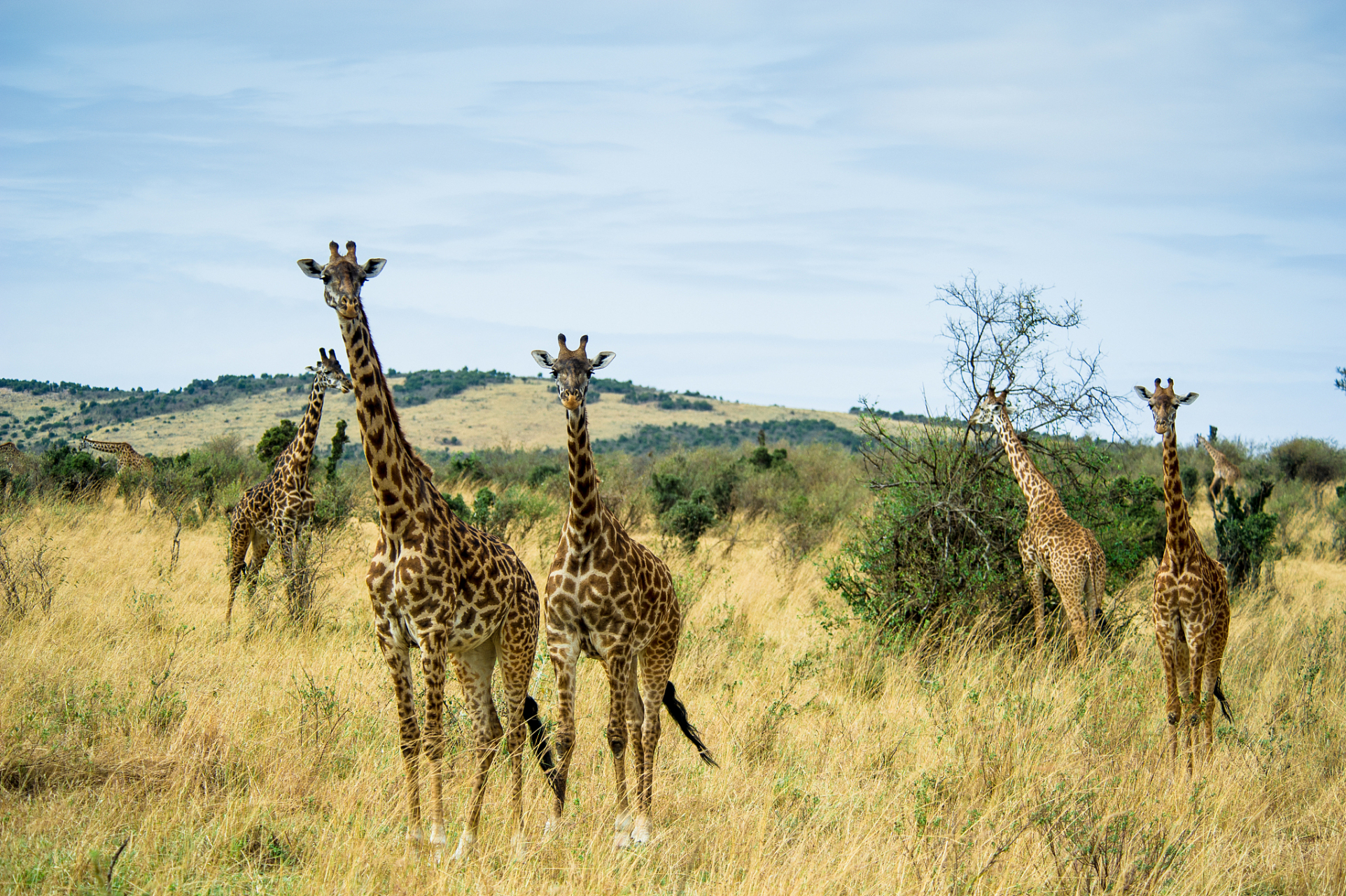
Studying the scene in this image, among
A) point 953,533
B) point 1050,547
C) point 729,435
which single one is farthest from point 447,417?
point 1050,547

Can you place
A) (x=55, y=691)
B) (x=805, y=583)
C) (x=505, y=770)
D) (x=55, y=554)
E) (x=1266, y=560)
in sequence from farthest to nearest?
(x=1266, y=560) → (x=805, y=583) → (x=55, y=554) → (x=55, y=691) → (x=505, y=770)

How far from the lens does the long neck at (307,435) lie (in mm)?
8734

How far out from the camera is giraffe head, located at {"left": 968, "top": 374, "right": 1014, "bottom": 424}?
29.0 feet

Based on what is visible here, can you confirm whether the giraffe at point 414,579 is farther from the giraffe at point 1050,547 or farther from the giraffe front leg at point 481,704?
the giraffe at point 1050,547

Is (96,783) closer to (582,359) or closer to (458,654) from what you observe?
(458,654)

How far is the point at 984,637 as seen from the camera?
8539mm

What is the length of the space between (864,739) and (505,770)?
2324mm

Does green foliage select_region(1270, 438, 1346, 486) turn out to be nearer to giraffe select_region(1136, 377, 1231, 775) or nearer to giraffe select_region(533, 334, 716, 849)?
giraffe select_region(1136, 377, 1231, 775)

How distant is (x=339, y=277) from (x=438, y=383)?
227ft

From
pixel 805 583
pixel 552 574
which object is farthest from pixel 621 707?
pixel 805 583

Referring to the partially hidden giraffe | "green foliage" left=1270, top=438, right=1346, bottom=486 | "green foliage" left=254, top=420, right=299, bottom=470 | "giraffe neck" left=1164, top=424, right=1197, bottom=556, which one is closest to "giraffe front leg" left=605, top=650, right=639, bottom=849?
"giraffe neck" left=1164, top=424, right=1197, bottom=556

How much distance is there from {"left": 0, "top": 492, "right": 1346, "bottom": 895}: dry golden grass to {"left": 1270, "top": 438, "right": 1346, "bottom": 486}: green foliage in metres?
24.5

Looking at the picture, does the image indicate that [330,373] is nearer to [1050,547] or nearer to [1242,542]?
[1050,547]

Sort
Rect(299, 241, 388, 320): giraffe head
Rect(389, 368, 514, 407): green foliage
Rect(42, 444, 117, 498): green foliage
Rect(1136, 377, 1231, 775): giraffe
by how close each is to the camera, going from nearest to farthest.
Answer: Rect(299, 241, 388, 320): giraffe head
Rect(1136, 377, 1231, 775): giraffe
Rect(42, 444, 117, 498): green foliage
Rect(389, 368, 514, 407): green foliage
